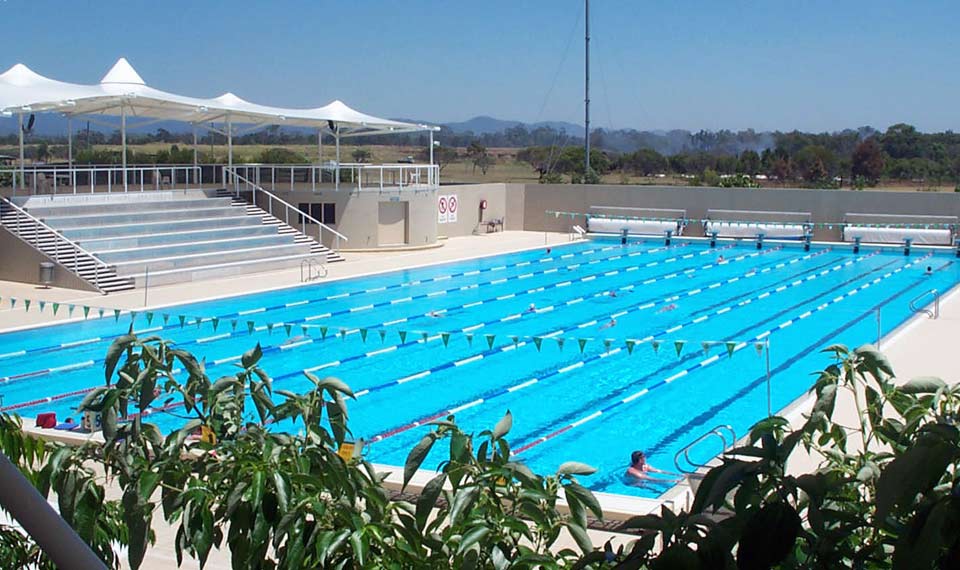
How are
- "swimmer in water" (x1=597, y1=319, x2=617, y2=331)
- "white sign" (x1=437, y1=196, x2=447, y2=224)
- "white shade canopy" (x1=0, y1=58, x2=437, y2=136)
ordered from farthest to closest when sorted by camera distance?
"white sign" (x1=437, y1=196, x2=447, y2=224)
"white shade canopy" (x1=0, y1=58, x2=437, y2=136)
"swimmer in water" (x1=597, y1=319, x2=617, y2=331)

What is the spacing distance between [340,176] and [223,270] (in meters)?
7.33

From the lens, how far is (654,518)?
1614 millimetres

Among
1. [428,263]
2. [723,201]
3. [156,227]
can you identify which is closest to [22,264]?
[156,227]

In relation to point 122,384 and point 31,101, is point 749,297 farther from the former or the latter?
point 122,384

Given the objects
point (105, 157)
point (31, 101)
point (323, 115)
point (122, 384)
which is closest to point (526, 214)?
point (323, 115)

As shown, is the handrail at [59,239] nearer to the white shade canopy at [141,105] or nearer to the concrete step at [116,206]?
the concrete step at [116,206]

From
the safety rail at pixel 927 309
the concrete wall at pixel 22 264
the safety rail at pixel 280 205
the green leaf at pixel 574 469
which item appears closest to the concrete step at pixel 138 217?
the concrete wall at pixel 22 264

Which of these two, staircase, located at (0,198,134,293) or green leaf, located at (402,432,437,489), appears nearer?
green leaf, located at (402,432,437,489)

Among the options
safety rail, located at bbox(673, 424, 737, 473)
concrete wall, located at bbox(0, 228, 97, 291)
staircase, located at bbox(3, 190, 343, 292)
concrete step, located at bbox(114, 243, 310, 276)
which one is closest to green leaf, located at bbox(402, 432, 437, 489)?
safety rail, located at bbox(673, 424, 737, 473)

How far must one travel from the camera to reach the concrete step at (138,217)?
821 inches

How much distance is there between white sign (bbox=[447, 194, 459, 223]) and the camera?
29.2m

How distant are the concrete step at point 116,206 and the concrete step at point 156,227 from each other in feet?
2.47

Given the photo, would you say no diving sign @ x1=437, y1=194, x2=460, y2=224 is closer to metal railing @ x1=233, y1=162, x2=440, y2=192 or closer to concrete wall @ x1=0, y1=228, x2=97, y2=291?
metal railing @ x1=233, y1=162, x2=440, y2=192

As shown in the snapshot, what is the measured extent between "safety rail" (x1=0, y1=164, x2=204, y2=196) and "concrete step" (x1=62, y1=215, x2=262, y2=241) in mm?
1600
